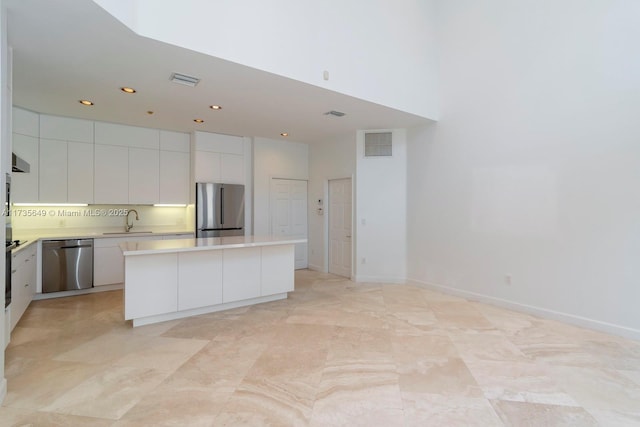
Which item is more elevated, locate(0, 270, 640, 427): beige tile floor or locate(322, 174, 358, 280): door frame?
locate(322, 174, 358, 280): door frame

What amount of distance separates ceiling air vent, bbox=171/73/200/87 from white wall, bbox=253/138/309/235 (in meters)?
2.69

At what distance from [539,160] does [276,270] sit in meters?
3.68

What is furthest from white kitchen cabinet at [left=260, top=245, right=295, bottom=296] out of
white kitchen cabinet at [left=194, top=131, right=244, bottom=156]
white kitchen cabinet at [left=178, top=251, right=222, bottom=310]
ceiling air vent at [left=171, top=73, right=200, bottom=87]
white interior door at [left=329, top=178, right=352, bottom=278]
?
white kitchen cabinet at [left=194, top=131, right=244, bottom=156]

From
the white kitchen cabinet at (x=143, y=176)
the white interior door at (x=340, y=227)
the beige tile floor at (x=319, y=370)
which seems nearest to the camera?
the beige tile floor at (x=319, y=370)

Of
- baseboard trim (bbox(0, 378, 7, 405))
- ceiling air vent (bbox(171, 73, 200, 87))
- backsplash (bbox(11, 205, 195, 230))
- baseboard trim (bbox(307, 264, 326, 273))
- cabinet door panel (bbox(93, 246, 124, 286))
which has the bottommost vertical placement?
baseboard trim (bbox(0, 378, 7, 405))

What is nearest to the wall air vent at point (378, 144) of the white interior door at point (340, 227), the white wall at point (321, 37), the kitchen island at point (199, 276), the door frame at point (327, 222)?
the door frame at point (327, 222)

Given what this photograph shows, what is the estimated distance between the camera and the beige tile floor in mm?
2025

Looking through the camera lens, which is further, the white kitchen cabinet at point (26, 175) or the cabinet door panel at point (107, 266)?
the cabinet door panel at point (107, 266)

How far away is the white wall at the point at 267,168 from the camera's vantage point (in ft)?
20.5

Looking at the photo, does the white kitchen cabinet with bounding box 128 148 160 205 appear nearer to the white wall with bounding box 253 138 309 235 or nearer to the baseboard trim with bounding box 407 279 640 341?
the white wall with bounding box 253 138 309 235

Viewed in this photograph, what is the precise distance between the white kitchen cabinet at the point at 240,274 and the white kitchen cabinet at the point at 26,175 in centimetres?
315

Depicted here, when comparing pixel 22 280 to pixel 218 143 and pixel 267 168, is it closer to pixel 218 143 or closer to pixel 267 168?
pixel 218 143

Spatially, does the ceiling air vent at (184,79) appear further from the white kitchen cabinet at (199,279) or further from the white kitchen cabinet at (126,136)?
the white kitchen cabinet at (126,136)

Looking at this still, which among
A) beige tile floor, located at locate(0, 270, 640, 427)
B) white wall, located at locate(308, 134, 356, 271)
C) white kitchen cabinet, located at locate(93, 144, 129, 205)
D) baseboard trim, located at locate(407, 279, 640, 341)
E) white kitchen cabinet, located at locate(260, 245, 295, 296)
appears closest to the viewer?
beige tile floor, located at locate(0, 270, 640, 427)
